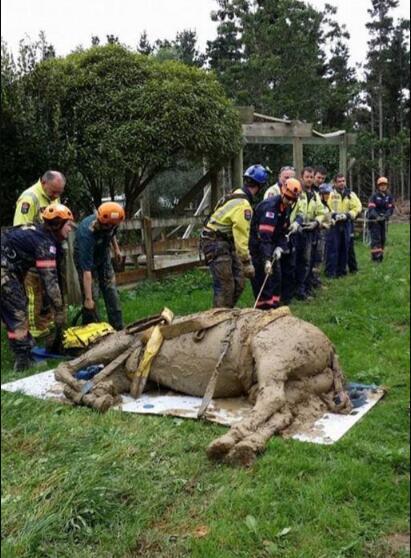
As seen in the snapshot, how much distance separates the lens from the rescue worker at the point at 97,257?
686 centimetres

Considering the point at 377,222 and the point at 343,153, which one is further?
the point at 343,153

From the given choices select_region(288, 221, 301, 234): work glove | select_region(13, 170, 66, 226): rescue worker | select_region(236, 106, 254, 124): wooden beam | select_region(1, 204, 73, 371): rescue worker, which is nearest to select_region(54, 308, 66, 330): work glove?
select_region(1, 204, 73, 371): rescue worker

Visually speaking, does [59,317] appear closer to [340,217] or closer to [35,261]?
[35,261]

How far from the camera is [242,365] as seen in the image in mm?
4977

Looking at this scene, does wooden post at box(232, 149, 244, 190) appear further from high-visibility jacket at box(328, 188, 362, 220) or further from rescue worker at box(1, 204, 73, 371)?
rescue worker at box(1, 204, 73, 371)

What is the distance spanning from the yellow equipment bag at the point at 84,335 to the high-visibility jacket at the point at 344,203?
6.73 metres

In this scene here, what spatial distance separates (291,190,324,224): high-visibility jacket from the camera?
9.90 meters

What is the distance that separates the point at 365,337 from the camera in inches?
283

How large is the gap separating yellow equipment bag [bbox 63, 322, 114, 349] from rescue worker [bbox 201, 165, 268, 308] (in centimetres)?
153

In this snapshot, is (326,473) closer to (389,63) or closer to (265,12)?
(389,63)

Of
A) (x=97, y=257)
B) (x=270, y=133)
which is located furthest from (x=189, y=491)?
(x=270, y=133)

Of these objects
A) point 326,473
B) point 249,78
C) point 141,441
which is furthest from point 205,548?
point 249,78

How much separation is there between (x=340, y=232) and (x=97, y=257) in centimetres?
592

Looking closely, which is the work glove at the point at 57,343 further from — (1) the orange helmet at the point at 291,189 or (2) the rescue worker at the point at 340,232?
(2) the rescue worker at the point at 340,232
